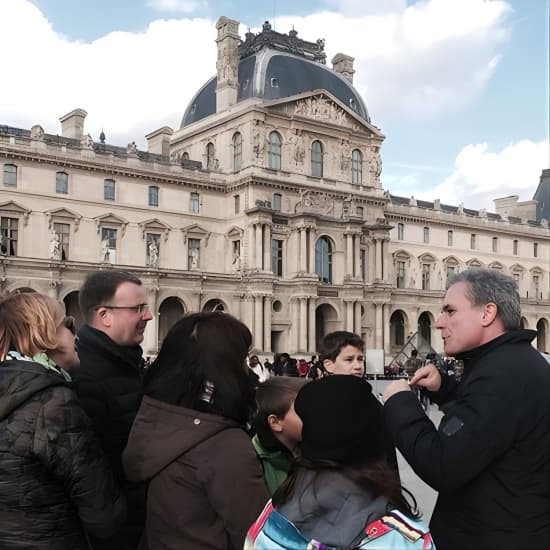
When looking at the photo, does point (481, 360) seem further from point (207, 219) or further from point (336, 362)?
point (207, 219)

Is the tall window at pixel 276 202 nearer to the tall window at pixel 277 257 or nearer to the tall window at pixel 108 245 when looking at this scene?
the tall window at pixel 277 257

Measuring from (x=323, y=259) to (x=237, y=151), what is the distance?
8445mm

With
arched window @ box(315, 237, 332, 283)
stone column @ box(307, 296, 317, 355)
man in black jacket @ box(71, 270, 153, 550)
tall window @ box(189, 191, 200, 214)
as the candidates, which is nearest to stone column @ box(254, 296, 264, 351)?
stone column @ box(307, 296, 317, 355)

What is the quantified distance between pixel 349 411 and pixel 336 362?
3110 millimetres

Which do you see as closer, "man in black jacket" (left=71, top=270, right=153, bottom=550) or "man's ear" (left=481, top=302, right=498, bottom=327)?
"man's ear" (left=481, top=302, right=498, bottom=327)

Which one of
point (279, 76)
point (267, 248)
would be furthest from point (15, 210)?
point (279, 76)

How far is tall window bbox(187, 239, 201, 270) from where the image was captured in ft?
133

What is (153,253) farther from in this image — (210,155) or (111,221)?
(210,155)

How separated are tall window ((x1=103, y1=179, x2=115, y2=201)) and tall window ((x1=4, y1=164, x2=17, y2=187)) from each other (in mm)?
4894

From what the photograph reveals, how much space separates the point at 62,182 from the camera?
3666cm

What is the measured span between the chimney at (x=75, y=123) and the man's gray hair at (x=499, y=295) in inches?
1627

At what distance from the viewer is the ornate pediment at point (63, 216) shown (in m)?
36.0

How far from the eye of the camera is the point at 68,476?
3336mm

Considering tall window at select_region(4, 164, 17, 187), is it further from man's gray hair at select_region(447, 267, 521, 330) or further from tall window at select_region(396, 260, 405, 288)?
man's gray hair at select_region(447, 267, 521, 330)
